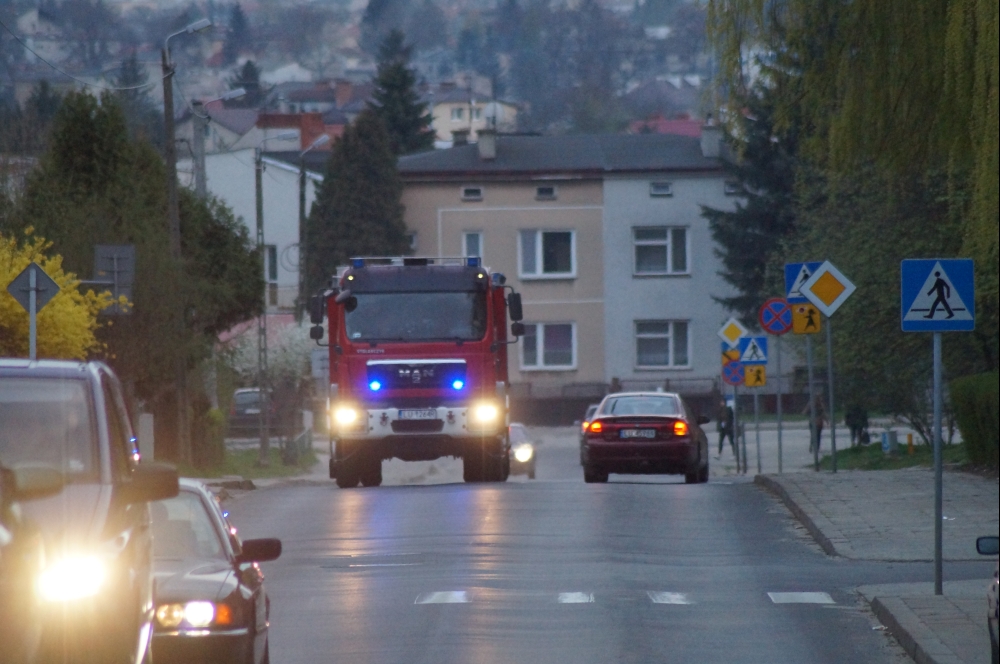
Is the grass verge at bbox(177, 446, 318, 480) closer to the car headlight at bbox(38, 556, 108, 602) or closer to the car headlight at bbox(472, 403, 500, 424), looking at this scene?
the car headlight at bbox(472, 403, 500, 424)

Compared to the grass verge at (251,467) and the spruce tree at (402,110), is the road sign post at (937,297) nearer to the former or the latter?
the grass verge at (251,467)

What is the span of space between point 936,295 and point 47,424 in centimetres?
810

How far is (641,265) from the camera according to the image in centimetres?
6619

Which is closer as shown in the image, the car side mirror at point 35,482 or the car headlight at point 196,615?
the car side mirror at point 35,482

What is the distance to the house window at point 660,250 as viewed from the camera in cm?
6594

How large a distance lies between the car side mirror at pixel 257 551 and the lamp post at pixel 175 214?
20.9 metres

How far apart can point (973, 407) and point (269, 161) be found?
165 feet

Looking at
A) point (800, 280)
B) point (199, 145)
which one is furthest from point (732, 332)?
point (800, 280)

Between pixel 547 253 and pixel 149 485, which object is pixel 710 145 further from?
pixel 149 485

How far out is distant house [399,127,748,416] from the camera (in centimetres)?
6550

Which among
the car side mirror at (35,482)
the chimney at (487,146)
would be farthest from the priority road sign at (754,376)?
the chimney at (487,146)

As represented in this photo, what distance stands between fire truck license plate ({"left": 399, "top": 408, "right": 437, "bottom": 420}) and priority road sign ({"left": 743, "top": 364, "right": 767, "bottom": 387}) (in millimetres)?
9822

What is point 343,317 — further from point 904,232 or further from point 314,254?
point 314,254

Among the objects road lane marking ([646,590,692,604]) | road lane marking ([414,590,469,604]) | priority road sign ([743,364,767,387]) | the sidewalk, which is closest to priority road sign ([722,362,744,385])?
priority road sign ([743,364,767,387])
